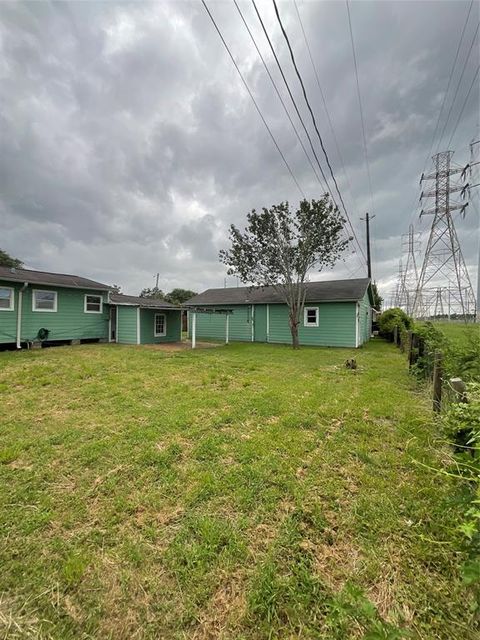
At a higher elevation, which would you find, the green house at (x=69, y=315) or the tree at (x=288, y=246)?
the tree at (x=288, y=246)

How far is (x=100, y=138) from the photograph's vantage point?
10.7 m

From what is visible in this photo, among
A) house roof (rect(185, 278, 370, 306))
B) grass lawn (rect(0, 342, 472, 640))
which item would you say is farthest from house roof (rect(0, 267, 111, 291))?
grass lawn (rect(0, 342, 472, 640))

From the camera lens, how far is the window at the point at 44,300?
11.8m

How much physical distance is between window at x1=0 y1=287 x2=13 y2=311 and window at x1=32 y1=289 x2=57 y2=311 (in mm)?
809

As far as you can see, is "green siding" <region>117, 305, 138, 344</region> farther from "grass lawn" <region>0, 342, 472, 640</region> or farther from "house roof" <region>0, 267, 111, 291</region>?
"grass lawn" <region>0, 342, 472, 640</region>

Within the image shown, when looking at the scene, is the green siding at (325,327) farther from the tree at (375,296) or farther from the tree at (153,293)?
the tree at (153,293)

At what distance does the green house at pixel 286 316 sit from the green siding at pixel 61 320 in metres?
4.86

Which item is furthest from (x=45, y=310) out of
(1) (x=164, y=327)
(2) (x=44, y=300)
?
(1) (x=164, y=327)

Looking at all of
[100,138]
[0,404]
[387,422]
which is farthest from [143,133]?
[387,422]

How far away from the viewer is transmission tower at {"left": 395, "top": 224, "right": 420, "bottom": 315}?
1484 inches

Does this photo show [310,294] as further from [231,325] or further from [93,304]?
[93,304]

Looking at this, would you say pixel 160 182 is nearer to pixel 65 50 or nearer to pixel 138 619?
pixel 65 50

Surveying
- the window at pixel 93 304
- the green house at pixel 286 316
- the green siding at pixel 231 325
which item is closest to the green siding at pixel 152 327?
the green house at pixel 286 316

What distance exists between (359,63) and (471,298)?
32673 millimetres
